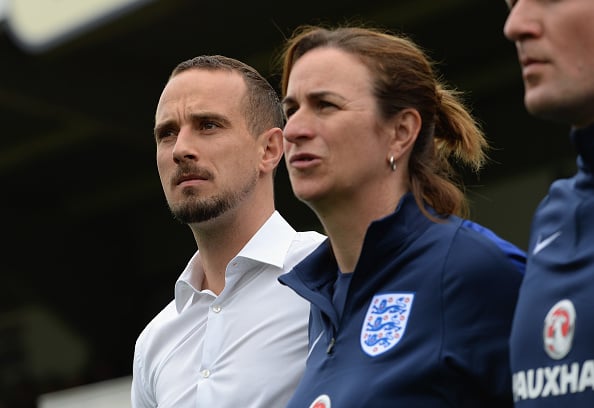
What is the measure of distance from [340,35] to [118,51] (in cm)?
755

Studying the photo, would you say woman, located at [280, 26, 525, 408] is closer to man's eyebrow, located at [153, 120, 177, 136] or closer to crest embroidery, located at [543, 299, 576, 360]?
crest embroidery, located at [543, 299, 576, 360]

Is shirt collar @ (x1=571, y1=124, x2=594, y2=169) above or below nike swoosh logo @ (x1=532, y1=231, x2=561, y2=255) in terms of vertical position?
above

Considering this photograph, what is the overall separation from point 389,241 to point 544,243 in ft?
1.52

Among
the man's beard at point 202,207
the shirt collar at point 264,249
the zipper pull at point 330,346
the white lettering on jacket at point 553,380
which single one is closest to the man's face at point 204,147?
the man's beard at point 202,207

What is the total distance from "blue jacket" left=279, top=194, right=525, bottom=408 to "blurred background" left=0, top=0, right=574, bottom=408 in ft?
8.68

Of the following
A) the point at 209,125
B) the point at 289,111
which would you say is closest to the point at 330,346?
the point at 289,111

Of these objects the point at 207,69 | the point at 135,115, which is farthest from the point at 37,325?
the point at 207,69

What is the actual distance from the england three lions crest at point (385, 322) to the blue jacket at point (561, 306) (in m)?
0.32

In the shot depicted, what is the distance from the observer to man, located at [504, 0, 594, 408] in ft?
6.89

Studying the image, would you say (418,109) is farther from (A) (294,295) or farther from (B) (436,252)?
(A) (294,295)

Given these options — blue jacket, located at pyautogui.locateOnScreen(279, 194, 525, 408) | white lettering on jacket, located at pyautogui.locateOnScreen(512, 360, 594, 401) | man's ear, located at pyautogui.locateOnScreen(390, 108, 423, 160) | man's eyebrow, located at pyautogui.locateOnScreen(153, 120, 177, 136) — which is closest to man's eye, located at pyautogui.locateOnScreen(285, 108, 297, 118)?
man's ear, located at pyautogui.locateOnScreen(390, 108, 423, 160)

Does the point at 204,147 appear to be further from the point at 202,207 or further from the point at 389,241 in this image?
the point at 389,241

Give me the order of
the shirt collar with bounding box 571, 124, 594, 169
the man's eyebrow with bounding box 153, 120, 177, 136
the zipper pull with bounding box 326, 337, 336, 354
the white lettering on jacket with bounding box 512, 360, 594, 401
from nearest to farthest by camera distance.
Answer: the white lettering on jacket with bounding box 512, 360, 594, 401
the shirt collar with bounding box 571, 124, 594, 169
the zipper pull with bounding box 326, 337, 336, 354
the man's eyebrow with bounding box 153, 120, 177, 136

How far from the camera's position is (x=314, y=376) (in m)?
2.66
